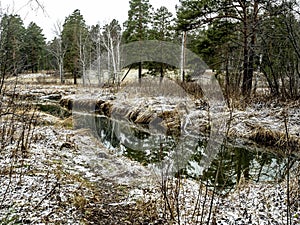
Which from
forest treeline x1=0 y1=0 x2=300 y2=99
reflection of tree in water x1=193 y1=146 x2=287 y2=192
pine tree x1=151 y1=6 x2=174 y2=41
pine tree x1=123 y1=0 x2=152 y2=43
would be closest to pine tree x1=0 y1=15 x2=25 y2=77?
forest treeline x1=0 y1=0 x2=300 y2=99

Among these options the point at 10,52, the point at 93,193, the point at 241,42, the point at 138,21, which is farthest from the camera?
the point at 138,21

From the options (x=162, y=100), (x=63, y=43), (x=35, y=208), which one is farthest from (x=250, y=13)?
(x=63, y=43)

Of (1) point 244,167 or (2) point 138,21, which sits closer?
(1) point 244,167

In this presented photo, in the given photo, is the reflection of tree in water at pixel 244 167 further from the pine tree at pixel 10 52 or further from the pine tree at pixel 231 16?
the pine tree at pixel 231 16

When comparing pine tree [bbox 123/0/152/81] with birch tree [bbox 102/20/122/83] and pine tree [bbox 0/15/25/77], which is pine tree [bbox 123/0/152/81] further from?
pine tree [bbox 0/15/25/77]

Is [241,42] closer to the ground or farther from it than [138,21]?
closer to the ground

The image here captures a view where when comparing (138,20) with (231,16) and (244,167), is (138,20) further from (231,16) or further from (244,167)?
(244,167)

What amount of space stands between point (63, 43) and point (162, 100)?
78.1 feet

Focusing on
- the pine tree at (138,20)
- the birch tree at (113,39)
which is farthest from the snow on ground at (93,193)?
the pine tree at (138,20)

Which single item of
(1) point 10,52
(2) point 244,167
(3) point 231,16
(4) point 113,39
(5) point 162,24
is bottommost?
(2) point 244,167

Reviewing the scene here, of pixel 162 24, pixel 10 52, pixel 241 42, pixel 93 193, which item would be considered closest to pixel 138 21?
pixel 162 24

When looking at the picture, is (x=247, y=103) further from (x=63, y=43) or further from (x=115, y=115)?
(x=63, y=43)

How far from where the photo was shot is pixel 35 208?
350cm

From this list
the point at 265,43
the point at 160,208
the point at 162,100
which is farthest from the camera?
the point at 162,100
